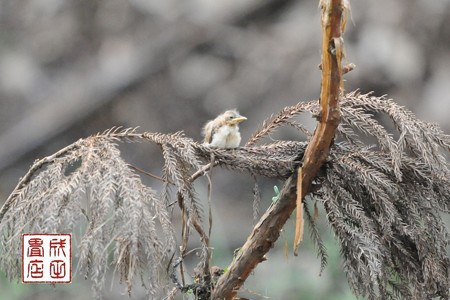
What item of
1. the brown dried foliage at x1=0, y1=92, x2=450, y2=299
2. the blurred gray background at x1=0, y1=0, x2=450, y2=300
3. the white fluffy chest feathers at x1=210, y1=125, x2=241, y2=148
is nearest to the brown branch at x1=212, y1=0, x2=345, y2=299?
the brown dried foliage at x1=0, y1=92, x2=450, y2=299

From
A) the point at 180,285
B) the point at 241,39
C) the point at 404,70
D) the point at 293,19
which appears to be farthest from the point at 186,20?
the point at 180,285

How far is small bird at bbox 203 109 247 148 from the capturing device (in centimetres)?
124

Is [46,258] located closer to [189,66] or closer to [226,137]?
[226,137]

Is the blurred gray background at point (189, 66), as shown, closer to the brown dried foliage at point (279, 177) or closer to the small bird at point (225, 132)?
the small bird at point (225, 132)

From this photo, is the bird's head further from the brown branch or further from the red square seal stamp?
the red square seal stamp

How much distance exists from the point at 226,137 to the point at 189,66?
7.03ft

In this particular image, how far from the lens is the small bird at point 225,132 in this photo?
4.08 feet

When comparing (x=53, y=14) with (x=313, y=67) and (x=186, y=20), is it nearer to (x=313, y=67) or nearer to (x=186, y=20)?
(x=186, y=20)

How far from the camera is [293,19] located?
11.1ft

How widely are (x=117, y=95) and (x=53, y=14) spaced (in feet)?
1.60

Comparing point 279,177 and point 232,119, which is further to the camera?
point 232,119

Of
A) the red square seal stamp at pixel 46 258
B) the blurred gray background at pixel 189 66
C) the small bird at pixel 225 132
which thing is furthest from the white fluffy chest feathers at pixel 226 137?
the blurred gray background at pixel 189 66

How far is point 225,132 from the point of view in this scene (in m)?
1.28

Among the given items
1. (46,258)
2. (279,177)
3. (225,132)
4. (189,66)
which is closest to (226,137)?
(225,132)
